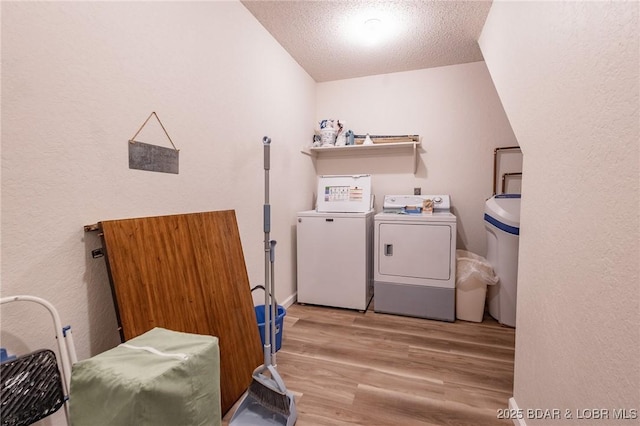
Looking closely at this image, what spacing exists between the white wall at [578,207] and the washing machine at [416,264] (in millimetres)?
1116

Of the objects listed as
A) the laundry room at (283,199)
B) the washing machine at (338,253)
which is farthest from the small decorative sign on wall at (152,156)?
the washing machine at (338,253)

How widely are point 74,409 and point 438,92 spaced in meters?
3.48

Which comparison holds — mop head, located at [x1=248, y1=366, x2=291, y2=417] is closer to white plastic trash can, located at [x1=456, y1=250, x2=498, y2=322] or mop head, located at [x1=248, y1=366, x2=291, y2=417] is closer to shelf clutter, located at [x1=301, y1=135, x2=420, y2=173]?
white plastic trash can, located at [x1=456, y1=250, x2=498, y2=322]

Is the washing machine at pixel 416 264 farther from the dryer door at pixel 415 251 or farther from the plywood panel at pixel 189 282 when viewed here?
the plywood panel at pixel 189 282

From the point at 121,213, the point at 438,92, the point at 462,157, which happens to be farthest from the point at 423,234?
the point at 121,213

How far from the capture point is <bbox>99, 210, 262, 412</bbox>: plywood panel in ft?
3.71

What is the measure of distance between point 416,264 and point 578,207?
173cm

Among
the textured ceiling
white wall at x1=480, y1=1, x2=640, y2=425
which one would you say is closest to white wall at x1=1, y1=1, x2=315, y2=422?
the textured ceiling

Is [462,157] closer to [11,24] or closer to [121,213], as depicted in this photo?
[121,213]

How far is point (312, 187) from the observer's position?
3344 millimetres

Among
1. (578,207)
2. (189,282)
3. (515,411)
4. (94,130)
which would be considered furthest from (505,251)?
(94,130)

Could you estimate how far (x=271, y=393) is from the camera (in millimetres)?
1365

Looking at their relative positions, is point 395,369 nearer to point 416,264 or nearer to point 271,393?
point 271,393

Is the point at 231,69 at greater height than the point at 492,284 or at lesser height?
greater
